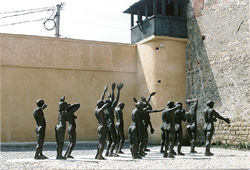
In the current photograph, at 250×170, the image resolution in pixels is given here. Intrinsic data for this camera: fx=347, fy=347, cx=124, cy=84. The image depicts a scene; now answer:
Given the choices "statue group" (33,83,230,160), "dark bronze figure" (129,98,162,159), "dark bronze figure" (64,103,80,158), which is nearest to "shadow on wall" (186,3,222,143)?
"statue group" (33,83,230,160)

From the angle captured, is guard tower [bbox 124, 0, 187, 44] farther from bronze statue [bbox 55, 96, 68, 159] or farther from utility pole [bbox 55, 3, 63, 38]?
bronze statue [bbox 55, 96, 68, 159]

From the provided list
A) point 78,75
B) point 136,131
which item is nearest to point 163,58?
point 78,75

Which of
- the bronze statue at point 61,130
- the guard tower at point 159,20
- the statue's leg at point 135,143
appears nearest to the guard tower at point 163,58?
the guard tower at point 159,20

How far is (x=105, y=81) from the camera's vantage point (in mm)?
18188

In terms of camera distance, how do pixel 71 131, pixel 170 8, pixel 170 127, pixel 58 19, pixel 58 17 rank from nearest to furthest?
pixel 71 131, pixel 170 127, pixel 170 8, pixel 58 19, pixel 58 17

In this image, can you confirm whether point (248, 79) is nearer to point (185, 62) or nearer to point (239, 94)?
point (239, 94)

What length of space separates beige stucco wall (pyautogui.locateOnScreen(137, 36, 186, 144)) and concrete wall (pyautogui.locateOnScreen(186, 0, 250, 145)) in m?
0.41

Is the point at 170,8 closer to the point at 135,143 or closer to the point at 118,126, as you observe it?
the point at 118,126

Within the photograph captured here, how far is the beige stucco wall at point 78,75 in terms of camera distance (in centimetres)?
1647

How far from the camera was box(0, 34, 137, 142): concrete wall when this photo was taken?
16422mm

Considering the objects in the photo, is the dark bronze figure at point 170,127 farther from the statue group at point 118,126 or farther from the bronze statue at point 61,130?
the bronze statue at point 61,130

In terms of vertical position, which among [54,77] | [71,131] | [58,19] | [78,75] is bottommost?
[71,131]

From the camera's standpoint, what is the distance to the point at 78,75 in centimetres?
1773

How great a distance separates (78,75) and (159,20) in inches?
196
